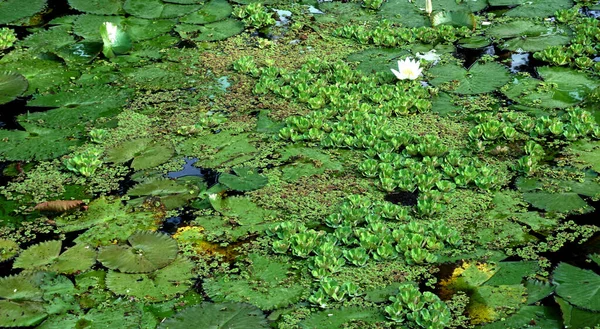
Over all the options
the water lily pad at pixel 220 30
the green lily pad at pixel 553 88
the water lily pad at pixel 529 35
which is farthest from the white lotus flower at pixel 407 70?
the water lily pad at pixel 220 30

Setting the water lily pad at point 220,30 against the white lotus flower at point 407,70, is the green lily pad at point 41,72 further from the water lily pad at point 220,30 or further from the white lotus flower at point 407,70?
the white lotus flower at point 407,70

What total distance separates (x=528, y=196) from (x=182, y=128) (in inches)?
89.8

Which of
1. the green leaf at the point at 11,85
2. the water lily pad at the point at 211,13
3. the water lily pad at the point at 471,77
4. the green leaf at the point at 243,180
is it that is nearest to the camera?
the green leaf at the point at 243,180

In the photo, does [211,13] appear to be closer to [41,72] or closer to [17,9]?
[41,72]

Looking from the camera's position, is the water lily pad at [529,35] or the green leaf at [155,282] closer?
the green leaf at [155,282]

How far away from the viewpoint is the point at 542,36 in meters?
6.00

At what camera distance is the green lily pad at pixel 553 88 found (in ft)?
16.7

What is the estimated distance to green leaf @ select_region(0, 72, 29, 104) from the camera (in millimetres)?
5460

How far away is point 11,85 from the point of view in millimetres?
5582

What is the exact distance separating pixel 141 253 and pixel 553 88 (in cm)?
322

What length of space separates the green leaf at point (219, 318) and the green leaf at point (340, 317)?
8.2 inches

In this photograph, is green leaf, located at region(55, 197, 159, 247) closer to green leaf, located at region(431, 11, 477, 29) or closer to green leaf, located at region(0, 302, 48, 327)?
green leaf, located at region(0, 302, 48, 327)

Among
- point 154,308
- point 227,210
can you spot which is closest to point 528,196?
point 227,210

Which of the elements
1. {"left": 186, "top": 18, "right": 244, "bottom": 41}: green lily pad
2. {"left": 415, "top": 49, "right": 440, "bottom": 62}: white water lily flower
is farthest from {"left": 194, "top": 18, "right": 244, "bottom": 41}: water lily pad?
{"left": 415, "top": 49, "right": 440, "bottom": 62}: white water lily flower
